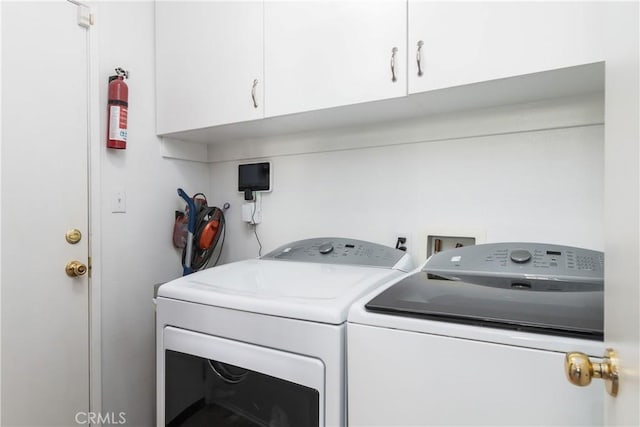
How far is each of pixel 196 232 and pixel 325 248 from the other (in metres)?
0.69

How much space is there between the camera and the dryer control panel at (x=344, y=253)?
4.16ft

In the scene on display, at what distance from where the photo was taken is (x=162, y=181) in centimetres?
173

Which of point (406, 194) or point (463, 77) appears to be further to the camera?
point (406, 194)

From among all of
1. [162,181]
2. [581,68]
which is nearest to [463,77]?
[581,68]

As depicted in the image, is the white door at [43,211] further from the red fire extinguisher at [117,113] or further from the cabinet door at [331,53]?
the cabinet door at [331,53]

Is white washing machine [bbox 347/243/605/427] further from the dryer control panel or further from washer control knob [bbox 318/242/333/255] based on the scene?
washer control knob [bbox 318/242/333/255]

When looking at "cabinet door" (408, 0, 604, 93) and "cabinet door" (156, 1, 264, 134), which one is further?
"cabinet door" (156, 1, 264, 134)

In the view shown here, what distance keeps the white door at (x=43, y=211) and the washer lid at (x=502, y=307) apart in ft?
4.11

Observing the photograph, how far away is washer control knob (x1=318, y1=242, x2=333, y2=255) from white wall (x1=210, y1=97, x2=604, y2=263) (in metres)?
0.16

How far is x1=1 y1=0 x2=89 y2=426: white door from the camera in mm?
1229

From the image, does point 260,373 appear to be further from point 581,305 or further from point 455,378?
point 581,305

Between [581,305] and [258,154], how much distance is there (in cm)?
144

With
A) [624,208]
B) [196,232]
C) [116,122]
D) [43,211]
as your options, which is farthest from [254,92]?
[624,208]

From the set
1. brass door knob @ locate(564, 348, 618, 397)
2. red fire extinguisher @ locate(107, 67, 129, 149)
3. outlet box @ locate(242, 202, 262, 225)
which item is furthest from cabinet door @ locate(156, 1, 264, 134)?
brass door knob @ locate(564, 348, 618, 397)
